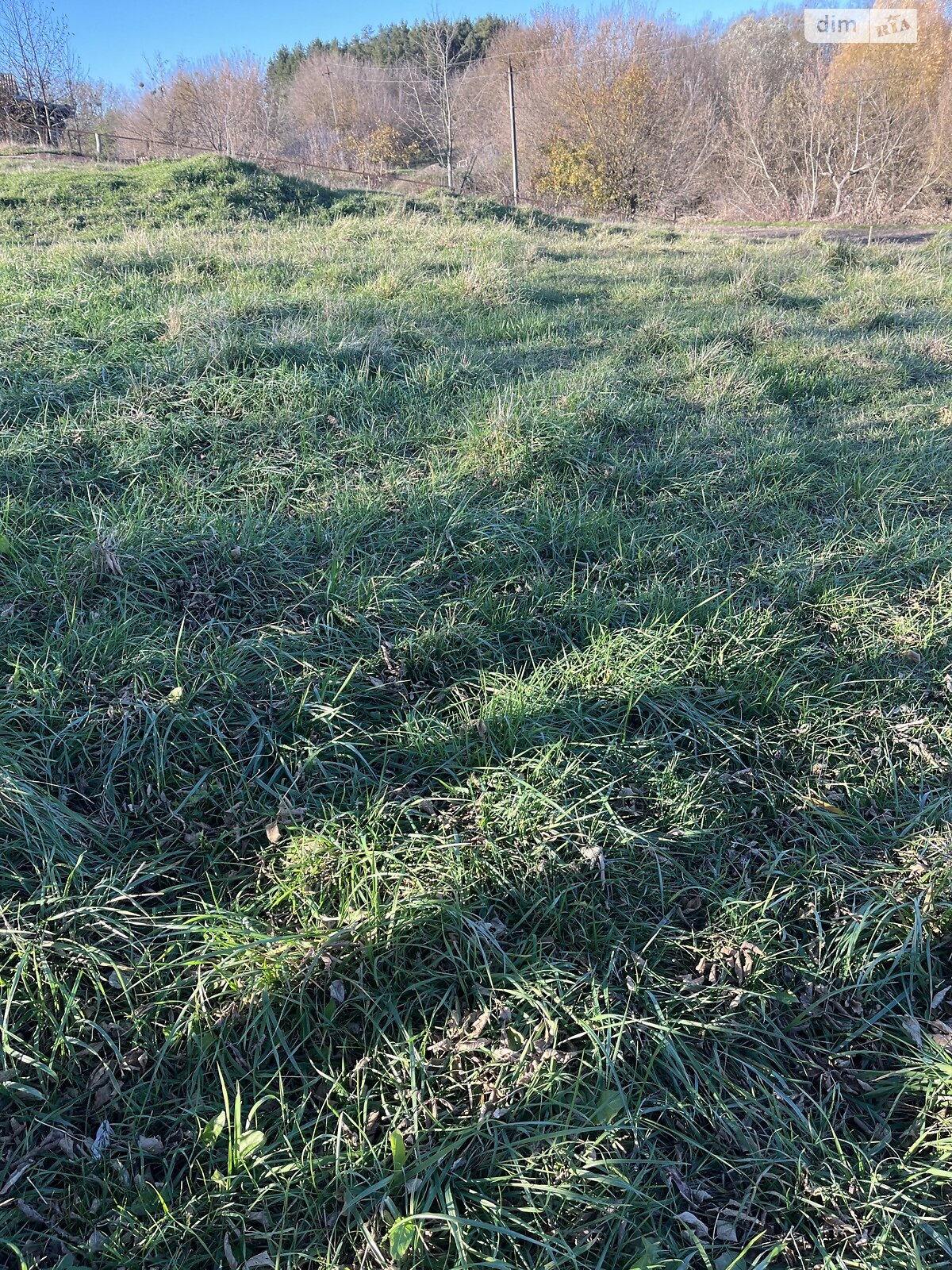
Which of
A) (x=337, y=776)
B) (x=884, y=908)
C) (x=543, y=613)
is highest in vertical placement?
(x=543, y=613)

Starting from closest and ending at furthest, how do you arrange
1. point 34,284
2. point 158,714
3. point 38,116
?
point 158,714, point 34,284, point 38,116

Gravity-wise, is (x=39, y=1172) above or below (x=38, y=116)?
below

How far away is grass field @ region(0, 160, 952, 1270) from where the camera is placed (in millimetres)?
1479

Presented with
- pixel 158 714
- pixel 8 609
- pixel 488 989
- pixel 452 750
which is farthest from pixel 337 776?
pixel 8 609

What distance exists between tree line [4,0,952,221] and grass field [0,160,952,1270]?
53.0ft

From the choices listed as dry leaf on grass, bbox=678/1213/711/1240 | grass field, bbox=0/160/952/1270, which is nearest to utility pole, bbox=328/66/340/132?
grass field, bbox=0/160/952/1270

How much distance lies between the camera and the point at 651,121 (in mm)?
26250

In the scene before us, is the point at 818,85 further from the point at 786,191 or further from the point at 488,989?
the point at 488,989

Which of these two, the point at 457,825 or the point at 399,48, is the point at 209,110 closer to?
the point at 399,48

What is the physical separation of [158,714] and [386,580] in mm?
1055

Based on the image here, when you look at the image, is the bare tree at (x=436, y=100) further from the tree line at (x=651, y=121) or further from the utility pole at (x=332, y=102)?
the utility pole at (x=332, y=102)

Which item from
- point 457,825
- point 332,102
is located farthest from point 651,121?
point 457,825

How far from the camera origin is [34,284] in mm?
5527

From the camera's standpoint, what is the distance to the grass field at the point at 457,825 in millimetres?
1479
